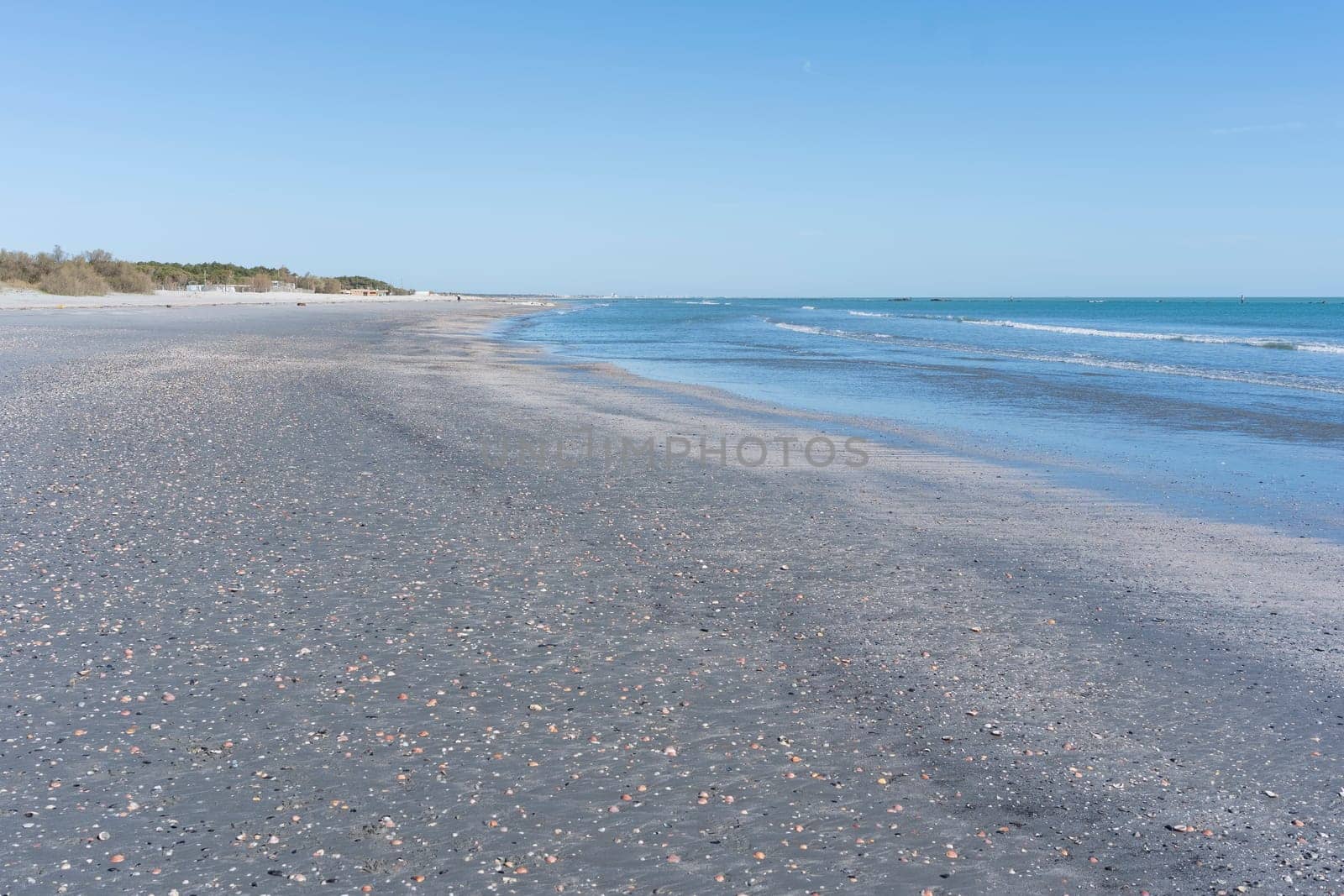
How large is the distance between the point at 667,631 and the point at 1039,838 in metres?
2.39

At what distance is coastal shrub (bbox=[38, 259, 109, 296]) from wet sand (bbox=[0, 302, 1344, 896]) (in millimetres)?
63396

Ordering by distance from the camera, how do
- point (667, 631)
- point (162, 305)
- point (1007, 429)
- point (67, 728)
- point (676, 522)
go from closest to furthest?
1. point (67, 728)
2. point (667, 631)
3. point (676, 522)
4. point (1007, 429)
5. point (162, 305)

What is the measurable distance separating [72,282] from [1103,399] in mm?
65932

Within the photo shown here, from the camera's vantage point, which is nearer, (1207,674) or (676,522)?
(1207,674)

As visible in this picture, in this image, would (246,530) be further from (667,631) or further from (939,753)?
(939,753)

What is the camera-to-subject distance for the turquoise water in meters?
10.6

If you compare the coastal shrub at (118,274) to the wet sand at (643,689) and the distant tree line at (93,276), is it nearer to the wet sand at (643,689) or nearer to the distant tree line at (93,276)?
the distant tree line at (93,276)

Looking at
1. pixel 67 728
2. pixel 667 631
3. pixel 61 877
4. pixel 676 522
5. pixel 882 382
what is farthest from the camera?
pixel 882 382

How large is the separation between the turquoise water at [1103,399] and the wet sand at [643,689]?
2.13 meters

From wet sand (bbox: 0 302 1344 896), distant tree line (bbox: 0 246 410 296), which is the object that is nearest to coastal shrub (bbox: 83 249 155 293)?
distant tree line (bbox: 0 246 410 296)

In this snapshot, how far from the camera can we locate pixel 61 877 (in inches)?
120

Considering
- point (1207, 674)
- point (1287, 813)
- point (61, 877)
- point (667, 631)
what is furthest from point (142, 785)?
point (1207, 674)

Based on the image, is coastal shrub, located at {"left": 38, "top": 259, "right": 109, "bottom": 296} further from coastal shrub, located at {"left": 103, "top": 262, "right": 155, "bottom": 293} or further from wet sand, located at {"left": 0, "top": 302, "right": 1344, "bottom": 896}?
wet sand, located at {"left": 0, "top": 302, "right": 1344, "bottom": 896}

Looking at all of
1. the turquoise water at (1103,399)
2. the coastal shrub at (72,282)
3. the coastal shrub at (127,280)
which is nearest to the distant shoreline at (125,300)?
the coastal shrub at (72,282)
